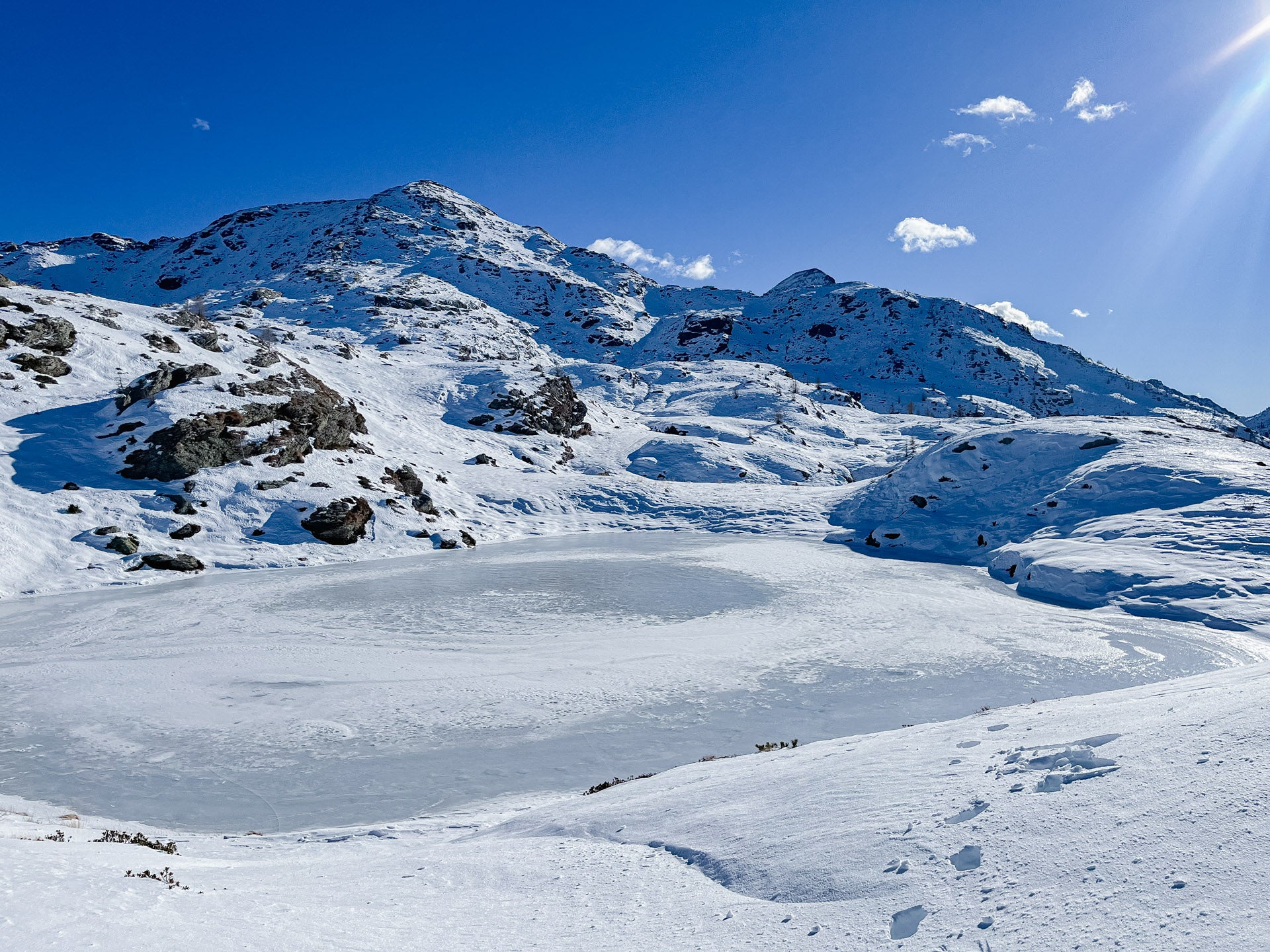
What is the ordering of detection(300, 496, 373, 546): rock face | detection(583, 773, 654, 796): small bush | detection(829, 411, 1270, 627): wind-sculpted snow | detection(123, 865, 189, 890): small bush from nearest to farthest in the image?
detection(123, 865, 189, 890): small bush < detection(583, 773, 654, 796): small bush < detection(829, 411, 1270, 627): wind-sculpted snow < detection(300, 496, 373, 546): rock face

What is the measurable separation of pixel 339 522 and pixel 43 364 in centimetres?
1930

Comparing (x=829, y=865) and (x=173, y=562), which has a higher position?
(x=173, y=562)

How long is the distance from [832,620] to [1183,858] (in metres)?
13.9

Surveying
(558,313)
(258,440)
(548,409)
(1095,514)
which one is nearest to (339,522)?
(258,440)

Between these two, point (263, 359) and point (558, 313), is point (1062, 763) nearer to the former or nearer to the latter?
point (263, 359)

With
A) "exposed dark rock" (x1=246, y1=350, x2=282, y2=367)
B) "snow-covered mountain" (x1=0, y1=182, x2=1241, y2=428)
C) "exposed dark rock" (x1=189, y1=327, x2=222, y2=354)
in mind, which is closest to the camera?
"exposed dark rock" (x1=246, y1=350, x2=282, y2=367)

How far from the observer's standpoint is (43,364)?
3153 cm

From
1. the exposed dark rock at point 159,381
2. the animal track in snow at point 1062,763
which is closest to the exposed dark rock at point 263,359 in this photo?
the exposed dark rock at point 159,381

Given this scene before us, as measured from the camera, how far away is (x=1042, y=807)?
4.20 meters

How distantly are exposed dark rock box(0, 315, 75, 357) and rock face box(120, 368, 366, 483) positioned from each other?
410 inches

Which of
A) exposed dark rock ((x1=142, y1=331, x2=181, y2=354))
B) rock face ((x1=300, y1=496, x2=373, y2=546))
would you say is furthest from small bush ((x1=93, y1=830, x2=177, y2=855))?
exposed dark rock ((x1=142, y1=331, x2=181, y2=354))

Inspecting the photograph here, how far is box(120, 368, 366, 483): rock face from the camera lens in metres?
26.6

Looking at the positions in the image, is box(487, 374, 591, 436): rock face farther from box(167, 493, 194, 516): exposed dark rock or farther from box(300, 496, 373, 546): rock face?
box(167, 493, 194, 516): exposed dark rock

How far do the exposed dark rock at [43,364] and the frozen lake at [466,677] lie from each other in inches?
788
